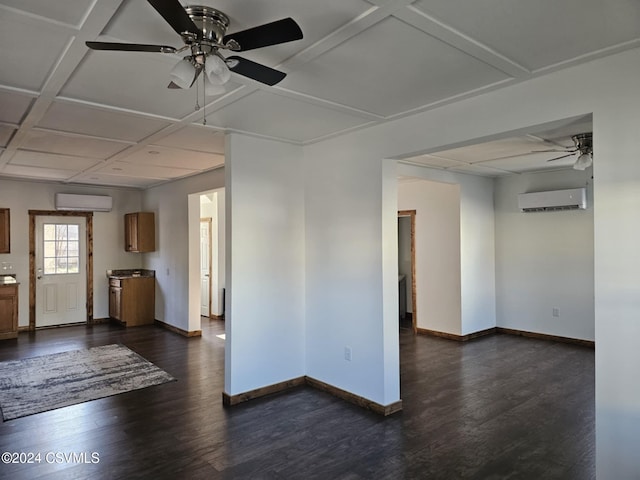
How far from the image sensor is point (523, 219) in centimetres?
655

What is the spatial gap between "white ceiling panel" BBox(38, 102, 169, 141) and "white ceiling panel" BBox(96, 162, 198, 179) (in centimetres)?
165

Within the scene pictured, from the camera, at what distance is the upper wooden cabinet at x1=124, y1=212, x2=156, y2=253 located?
24.7 ft

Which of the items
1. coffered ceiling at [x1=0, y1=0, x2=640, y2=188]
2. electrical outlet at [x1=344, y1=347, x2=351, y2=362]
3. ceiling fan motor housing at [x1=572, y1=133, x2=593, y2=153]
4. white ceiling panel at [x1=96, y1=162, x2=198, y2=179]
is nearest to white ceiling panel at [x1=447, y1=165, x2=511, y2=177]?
coffered ceiling at [x1=0, y1=0, x2=640, y2=188]

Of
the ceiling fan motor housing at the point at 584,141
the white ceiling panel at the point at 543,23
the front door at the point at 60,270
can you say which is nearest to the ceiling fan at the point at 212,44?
the white ceiling panel at the point at 543,23

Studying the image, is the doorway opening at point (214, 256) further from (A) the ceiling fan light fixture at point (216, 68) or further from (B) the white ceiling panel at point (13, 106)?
(A) the ceiling fan light fixture at point (216, 68)

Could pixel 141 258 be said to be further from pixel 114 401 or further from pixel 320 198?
pixel 320 198

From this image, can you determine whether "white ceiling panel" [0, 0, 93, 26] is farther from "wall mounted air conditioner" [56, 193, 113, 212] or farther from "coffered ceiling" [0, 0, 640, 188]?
"wall mounted air conditioner" [56, 193, 113, 212]

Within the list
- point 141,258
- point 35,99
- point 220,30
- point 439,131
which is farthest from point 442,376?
point 141,258

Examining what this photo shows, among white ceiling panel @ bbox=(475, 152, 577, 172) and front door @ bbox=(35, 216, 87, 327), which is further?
front door @ bbox=(35, 216, 87, 327)

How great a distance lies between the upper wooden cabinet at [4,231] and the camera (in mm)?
6797

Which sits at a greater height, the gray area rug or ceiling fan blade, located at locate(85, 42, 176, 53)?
ceiling fan blade, located at locate(85, 42, 176, 53)

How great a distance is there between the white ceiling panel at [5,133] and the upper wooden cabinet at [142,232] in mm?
3317

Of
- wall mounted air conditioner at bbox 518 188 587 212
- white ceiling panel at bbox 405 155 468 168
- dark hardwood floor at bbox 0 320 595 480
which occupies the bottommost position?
dark hardwood floor at bbox 0 320 595 480

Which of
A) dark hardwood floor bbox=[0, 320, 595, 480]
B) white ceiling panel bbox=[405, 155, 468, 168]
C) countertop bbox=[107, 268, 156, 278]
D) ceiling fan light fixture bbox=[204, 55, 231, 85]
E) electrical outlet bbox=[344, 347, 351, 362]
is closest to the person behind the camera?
ceiling fan light fixture bbox=[204, 55, 231, 85]
